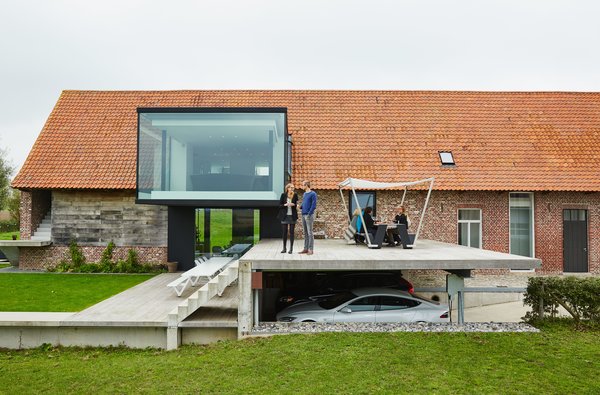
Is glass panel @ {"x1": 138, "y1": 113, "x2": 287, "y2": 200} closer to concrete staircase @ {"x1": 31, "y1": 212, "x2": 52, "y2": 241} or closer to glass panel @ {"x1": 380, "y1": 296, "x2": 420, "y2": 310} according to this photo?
glass panel @ {"x1": 380, "y1": 296, "x2": 420, "y2": 310}

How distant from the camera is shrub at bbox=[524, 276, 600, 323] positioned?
960 centimetres

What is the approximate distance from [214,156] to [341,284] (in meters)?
5.21

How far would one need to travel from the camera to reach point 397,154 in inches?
689

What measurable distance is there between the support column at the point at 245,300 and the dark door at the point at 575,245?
12985 millimetres

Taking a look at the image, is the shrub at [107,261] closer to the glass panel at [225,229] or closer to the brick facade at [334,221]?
the brick facade at [334,221]

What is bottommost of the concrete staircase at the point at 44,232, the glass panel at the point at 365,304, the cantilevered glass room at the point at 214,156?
the glass panel at the point at 365,304

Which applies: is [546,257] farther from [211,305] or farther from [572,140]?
[211,305]

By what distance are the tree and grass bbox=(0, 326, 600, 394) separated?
107ft

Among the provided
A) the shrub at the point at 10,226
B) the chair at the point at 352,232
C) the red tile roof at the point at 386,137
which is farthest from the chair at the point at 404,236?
the shrub at the point at 10,226

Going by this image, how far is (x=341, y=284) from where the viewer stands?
12.1 metres

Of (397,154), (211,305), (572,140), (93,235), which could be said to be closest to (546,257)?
(572,140)

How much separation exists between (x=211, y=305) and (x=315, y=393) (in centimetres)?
→ 478

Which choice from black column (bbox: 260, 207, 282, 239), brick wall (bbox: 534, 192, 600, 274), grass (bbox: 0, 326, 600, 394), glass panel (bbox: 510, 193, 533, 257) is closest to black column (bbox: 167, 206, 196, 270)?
black column (bbox: 260, 207, 282, 239)

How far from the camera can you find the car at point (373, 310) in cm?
988
